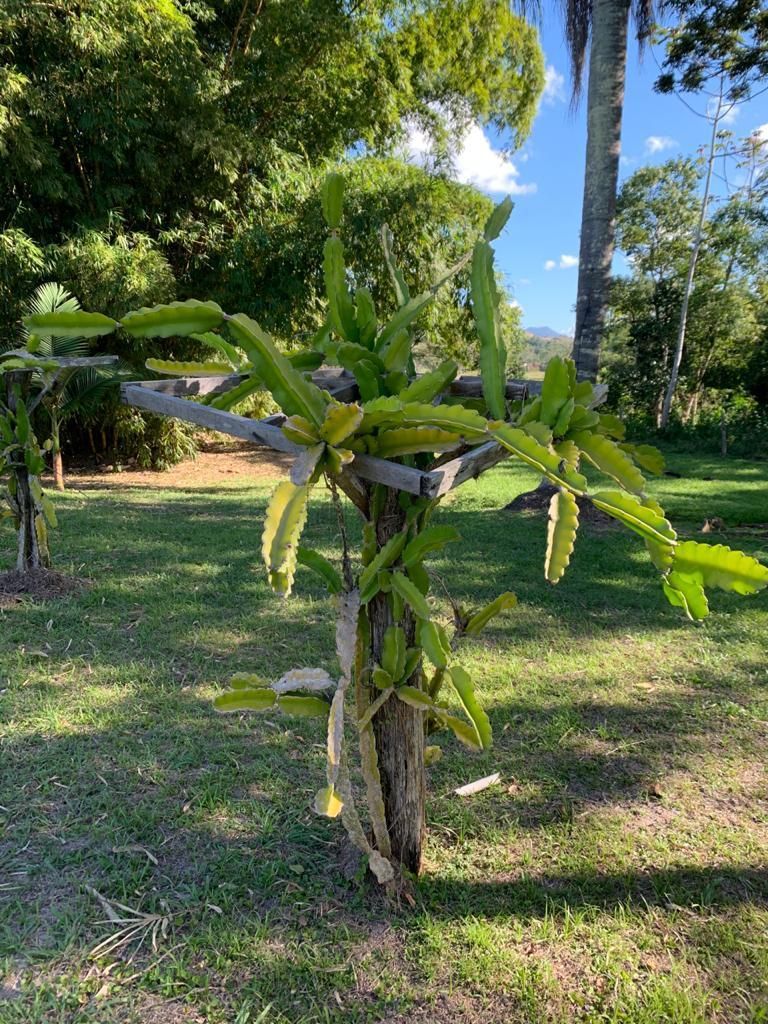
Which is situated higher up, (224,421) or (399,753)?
(224,421)

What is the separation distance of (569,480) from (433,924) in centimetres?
115

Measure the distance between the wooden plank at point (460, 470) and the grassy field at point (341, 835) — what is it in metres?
1.12

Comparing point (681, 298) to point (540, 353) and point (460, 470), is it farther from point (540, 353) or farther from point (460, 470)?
point (540, 353)

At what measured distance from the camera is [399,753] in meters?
1.61

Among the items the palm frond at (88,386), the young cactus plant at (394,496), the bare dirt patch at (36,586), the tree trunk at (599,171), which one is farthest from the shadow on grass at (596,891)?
the palm frond at (88,386)

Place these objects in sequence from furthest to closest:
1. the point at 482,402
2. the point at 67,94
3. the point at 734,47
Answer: the point at 67,94
the point at 734,47
the point at 482,402

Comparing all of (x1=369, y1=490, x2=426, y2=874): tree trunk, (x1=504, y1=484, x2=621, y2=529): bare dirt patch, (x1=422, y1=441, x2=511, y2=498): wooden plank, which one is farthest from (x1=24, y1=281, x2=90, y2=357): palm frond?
(x1=422, y1=441, x2=511, y2=498): wooden plank

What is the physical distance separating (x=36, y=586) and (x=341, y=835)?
2755 millimetres

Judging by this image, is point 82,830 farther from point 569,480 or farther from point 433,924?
point 569,480

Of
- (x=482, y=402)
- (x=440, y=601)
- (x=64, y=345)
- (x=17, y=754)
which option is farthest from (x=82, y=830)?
(x=64, y=345)

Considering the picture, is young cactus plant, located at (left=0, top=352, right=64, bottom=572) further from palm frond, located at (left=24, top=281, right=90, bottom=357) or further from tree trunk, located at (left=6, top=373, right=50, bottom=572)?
palm frond, located at (left=24, top=281, right=90, bottom=357)

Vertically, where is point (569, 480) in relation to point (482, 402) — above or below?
below

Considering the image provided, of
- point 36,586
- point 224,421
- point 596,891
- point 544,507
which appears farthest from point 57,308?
point 596,891

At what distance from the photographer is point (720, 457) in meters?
10.7
